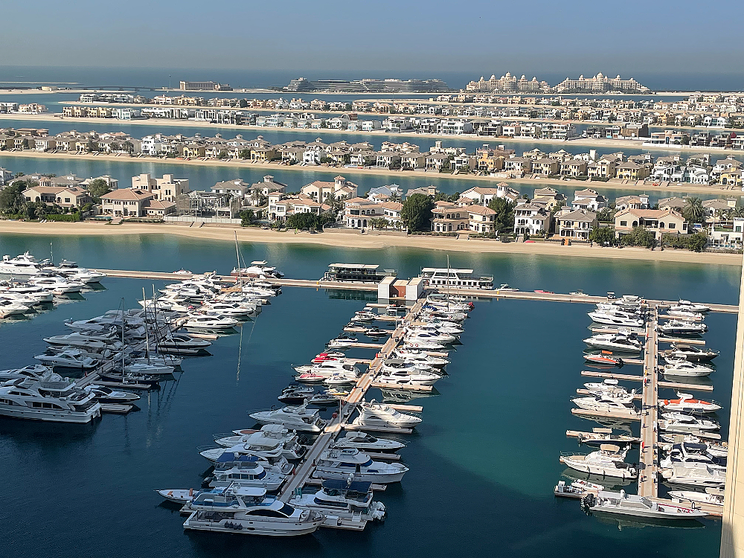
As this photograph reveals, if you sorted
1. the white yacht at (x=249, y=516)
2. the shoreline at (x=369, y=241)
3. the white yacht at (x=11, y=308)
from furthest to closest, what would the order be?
the shoreline at (x=369, y=241), the white yacht at (x=11, y=308), the white yacht at (x=249, y=516)

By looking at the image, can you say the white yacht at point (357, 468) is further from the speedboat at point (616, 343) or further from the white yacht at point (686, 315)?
the white yacht at point (686, 315)

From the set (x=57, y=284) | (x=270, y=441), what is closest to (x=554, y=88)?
(x=57, y=284)

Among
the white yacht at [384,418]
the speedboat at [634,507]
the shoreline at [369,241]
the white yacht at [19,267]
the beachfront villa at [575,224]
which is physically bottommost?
the speedboat at [634,507]

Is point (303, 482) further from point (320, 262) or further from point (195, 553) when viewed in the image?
point (320, 262)

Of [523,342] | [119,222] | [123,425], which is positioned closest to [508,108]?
[119,222]

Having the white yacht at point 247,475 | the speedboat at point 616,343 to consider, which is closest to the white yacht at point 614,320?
the speedboat at point 616,343

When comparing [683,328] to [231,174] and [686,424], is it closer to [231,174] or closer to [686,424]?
[686,424]
